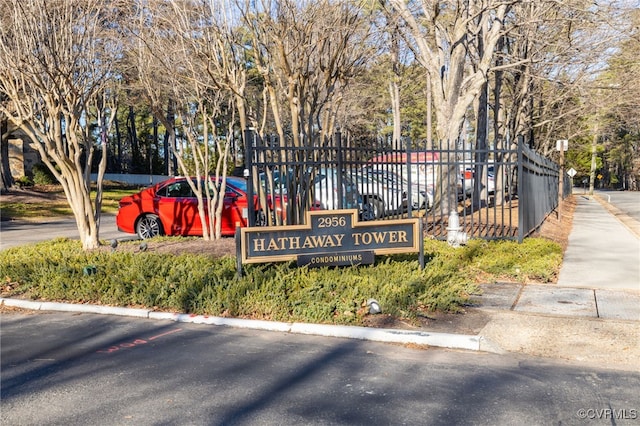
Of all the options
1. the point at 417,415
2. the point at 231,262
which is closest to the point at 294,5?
the point at 231,262

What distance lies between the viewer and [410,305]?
290 inches

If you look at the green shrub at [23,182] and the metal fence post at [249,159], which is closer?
the metal fence post at [249,159]

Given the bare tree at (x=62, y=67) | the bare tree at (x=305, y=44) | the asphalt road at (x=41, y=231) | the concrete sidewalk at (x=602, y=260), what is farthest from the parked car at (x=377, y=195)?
the asphalt road at (x=41, y=231)

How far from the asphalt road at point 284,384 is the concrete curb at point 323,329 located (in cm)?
18

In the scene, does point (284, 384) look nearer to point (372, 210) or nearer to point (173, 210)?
point (372, 210)

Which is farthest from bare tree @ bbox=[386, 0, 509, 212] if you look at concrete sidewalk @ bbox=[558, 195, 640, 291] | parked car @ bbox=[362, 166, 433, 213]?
concrete sidewalk @ bbox=[558, 195, 640, 291]

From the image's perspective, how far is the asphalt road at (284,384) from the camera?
14.8 ft

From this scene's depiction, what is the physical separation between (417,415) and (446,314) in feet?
9.84

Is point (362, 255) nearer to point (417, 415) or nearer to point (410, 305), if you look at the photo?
point (410, 305)

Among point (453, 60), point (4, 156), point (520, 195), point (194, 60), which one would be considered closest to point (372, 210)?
point (520, 195)

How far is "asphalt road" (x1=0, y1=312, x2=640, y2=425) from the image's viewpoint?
4.50 m

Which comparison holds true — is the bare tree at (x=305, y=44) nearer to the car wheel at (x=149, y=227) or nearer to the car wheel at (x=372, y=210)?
the car wheel at (x=372, y=210)

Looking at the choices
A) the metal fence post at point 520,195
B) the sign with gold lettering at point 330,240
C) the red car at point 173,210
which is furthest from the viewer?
the red car at point 173,210

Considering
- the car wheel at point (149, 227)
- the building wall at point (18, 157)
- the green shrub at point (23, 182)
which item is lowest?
the car wheel at point (149, 227)
